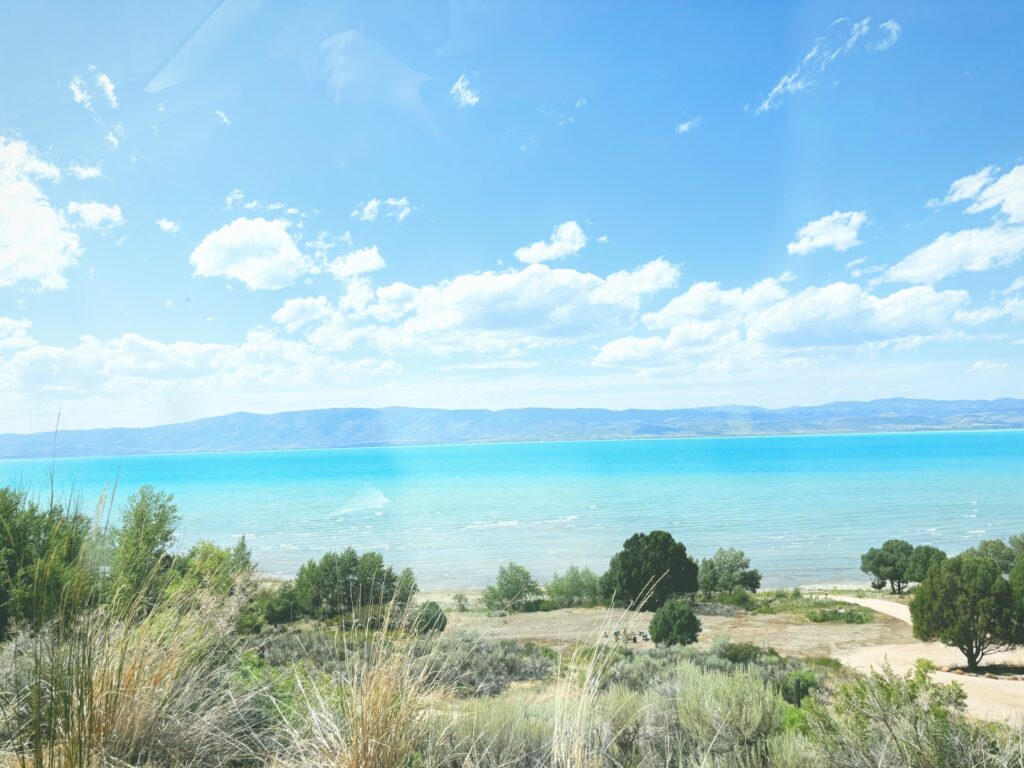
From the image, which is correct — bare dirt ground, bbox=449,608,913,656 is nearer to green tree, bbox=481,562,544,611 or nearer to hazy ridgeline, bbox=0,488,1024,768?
green tree, bbox=481,562,544,611

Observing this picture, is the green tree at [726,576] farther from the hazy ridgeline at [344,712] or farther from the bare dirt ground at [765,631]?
the hazy ridgeline at [344,712]

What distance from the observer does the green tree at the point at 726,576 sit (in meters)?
30.6

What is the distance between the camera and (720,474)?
117 meters

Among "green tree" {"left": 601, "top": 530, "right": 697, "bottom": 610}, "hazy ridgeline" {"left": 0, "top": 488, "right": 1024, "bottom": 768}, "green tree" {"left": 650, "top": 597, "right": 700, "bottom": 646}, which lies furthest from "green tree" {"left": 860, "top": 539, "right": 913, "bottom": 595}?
"hazy ridgeline" {"left": 0, "top": 488, "right": 1024, "bottom": 768}

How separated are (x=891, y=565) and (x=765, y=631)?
17.9m

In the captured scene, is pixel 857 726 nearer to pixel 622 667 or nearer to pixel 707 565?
pixel 622 667

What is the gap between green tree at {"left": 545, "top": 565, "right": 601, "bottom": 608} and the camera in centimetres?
2712

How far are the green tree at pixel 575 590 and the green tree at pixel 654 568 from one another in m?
1.36

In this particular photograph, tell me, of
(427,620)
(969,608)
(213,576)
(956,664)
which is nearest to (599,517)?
(956,664)

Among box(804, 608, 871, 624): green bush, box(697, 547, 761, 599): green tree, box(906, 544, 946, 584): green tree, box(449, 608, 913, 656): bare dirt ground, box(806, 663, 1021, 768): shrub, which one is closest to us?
box(806, 663, 1021, 768): shrub

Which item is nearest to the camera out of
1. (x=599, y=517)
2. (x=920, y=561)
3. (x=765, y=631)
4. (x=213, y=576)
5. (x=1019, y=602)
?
(x=213, y=576)

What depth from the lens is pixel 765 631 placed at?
18922mm

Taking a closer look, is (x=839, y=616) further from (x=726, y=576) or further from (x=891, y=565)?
(x=891, y=565)

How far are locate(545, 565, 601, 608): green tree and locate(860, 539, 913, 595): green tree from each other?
16.3 meters
